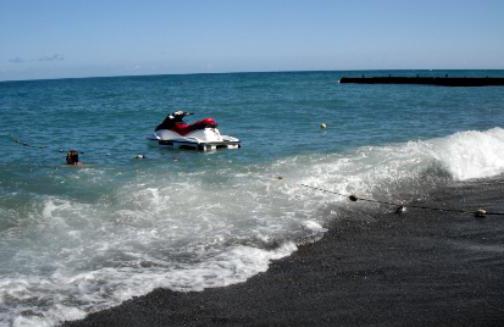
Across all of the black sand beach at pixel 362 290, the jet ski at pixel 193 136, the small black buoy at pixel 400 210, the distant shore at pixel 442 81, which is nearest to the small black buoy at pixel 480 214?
the black sand beach at pixel 362 290

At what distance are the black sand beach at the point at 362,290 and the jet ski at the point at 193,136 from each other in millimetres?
11575

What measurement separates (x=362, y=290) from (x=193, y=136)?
15.3 m

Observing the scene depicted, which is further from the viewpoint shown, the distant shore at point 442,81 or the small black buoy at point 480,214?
the distant shore at point 442,81

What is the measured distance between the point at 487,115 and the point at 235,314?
30051 millimetres

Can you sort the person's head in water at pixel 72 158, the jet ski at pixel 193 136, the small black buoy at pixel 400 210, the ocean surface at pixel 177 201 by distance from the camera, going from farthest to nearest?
the jet ski at pixel 193 136, the person's head in water at pixel 72 158, the small black buoy at pixel 400 210, the ocean surface at pixel 177 201

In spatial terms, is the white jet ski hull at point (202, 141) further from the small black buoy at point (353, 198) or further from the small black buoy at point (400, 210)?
the small black buoy at point (400, 210)

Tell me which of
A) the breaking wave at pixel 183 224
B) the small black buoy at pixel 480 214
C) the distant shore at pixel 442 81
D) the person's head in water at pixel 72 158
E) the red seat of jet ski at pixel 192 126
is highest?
the distant shore at pixel 442 81

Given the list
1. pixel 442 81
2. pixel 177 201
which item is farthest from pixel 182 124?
pixel 442 81

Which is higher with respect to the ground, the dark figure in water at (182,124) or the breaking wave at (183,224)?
the dark figure in water at (182,124)

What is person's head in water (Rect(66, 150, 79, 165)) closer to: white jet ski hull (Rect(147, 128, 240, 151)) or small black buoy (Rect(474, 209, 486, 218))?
white jet ski hull (Rect(147, 128, 240, 151))

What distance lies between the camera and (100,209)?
11.7 metres

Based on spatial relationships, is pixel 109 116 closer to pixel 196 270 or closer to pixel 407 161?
pixel 407 161

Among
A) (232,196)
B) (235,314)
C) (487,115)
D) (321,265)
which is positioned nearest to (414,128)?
(487,115)

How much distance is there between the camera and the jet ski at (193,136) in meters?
20.8
